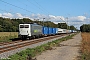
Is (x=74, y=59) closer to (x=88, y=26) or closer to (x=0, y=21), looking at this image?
(x=0, y=21)

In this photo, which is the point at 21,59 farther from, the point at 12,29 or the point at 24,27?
the point at 12,29

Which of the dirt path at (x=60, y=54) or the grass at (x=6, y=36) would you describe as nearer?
the dirt path at (x=60, y=54)

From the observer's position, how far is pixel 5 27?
8794 cm

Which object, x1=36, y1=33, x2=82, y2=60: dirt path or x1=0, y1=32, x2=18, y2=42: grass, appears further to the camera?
x1=0, y1=32, x2=18, y2=42: grass

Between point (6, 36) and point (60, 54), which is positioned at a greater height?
point (6, 36)

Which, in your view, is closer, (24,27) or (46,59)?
(46,59)

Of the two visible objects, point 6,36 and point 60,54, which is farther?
point 6,36

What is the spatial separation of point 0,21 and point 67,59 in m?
79.6

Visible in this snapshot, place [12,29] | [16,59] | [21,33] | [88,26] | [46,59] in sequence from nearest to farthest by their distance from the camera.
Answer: [16,59], [46,59], [21,33], [12,29], [88,26]

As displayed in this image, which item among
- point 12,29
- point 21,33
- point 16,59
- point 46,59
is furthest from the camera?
point 12,29

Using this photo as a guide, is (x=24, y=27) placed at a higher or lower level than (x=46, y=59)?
higher

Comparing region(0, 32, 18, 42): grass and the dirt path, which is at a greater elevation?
region(0, 32, 18, 42): grass

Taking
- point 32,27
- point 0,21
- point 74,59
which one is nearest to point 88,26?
point 0,21

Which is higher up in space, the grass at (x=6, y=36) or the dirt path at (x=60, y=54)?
the grass at (x=6, y=36)
